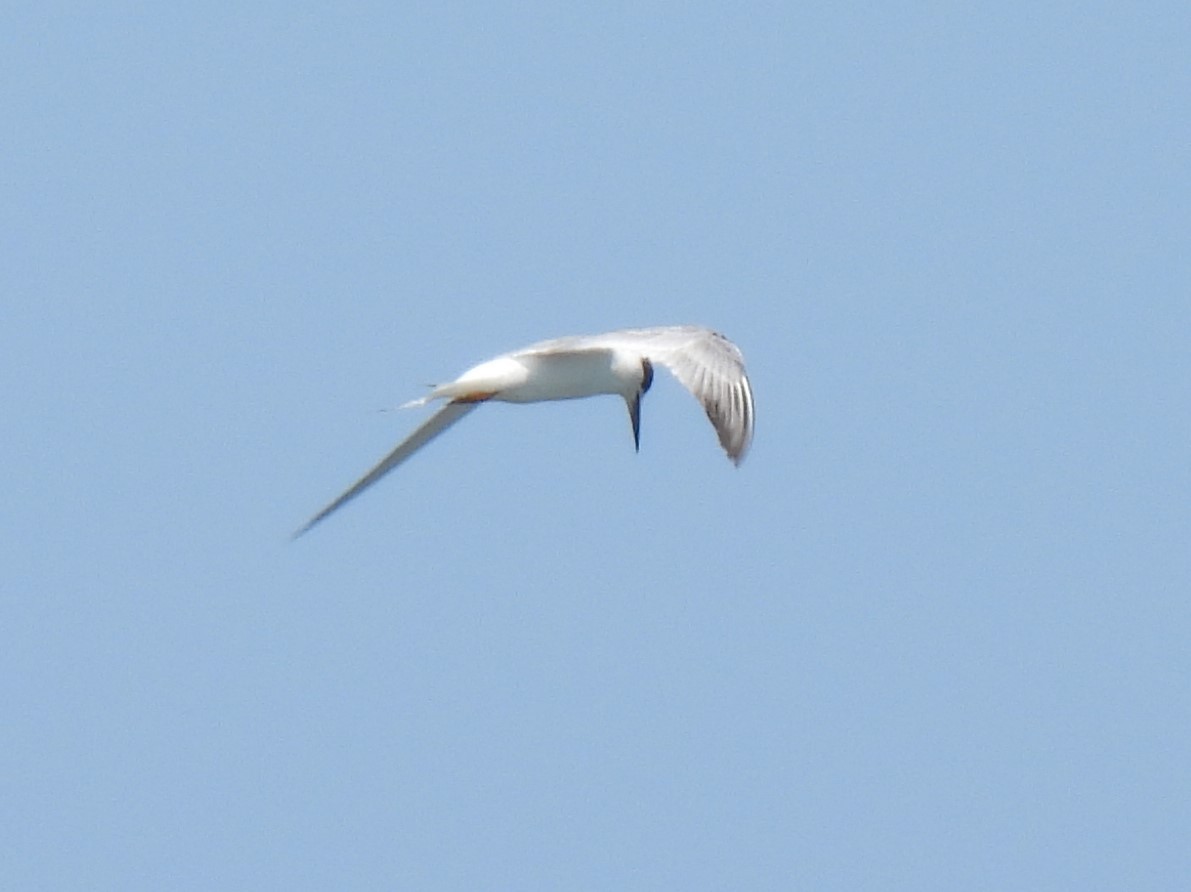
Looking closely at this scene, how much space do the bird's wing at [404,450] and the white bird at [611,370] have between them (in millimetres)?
1555

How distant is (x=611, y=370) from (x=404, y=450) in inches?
123

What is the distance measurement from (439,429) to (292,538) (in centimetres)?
163

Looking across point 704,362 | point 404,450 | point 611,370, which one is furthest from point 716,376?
point 404,450

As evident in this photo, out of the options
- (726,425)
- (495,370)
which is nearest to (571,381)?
(495,370)

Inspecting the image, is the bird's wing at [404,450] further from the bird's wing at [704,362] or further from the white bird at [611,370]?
the bird's wing at [704,362]

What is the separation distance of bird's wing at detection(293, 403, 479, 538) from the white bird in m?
1.55

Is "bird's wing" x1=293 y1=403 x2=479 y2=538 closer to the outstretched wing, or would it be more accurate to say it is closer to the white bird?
the white bird

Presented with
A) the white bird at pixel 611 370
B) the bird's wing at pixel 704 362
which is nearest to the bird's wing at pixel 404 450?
the white bird at pixel 611 370

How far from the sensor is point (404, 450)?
27406mm

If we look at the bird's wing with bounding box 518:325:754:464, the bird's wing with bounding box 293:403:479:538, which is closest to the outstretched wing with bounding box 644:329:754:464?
the bird's wing with bounding box 518:325:754:464

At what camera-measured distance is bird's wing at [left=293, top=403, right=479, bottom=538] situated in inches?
1064

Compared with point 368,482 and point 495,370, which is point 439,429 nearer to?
point 368,482

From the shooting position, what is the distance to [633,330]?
25.1 metres

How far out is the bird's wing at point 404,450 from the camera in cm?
2702
